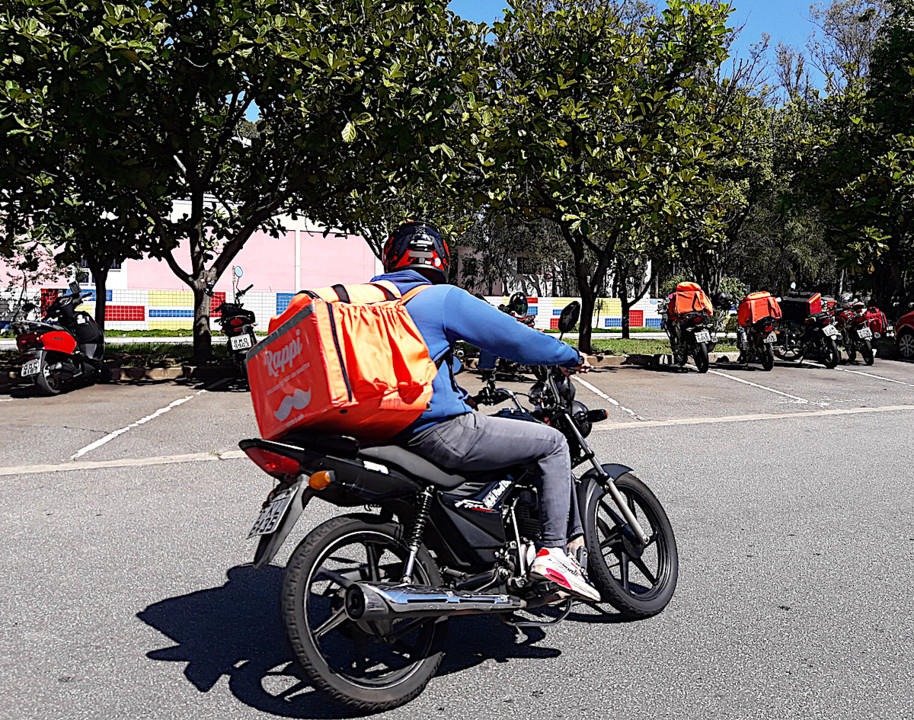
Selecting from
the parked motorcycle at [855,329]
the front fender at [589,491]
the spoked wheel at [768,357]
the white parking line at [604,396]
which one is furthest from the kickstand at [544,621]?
the parked motorcycle at [855,329]

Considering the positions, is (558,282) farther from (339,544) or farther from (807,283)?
(339,544)

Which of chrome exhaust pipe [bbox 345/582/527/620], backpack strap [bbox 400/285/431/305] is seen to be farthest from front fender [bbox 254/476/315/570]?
backpack strap [bbox 400/285/431/305]

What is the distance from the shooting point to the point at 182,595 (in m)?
4.29

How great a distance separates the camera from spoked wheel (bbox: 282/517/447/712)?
3027mm

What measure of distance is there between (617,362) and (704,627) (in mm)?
13406

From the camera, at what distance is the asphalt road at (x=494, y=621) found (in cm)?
330

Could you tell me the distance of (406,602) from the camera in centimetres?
320

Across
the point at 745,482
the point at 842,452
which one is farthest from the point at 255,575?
the point at 842,452

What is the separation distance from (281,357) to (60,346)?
9.66m

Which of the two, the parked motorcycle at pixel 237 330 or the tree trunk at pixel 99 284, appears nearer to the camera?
the parked motorcycle at pixel 237 330

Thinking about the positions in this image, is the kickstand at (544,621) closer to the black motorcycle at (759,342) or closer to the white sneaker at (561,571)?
the white sneaker at (561,571)

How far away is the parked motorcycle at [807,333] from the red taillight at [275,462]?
15.4 meters

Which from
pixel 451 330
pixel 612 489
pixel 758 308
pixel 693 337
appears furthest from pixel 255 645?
pixel 758 308

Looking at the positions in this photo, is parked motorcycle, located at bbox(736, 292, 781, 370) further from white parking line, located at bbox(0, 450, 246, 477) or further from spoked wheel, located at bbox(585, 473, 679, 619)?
spoked wheel, located at bbox(585, 473, 679, 619)
